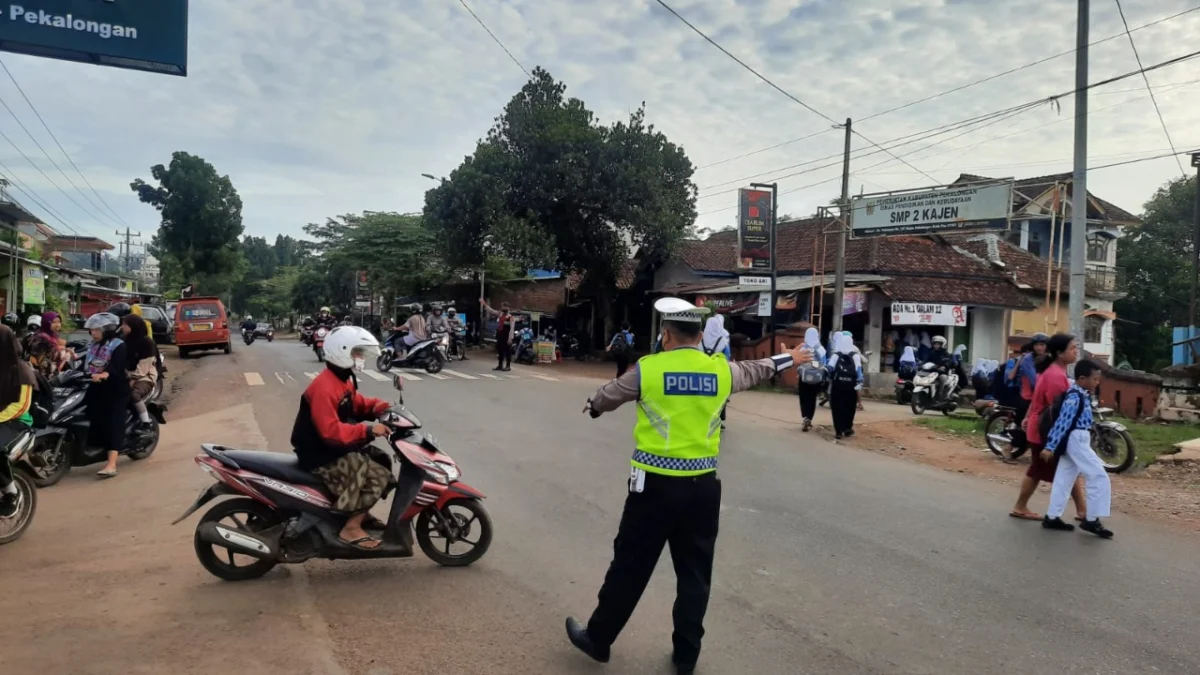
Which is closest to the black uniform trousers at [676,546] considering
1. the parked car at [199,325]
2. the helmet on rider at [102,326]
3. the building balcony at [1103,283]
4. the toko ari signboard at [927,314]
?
the helmet on rider at [102,326]

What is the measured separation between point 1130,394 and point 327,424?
50.5ft

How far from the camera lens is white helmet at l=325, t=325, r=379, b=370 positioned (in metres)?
4.77

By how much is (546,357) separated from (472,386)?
403 inches

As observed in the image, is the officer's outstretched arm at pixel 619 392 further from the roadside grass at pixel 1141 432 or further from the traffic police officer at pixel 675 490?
the roadside grass at pixel 1141 432

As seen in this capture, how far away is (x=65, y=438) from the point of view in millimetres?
7680

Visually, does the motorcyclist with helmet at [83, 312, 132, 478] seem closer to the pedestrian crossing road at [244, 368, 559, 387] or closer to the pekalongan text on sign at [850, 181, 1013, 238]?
the pedestrian crossing road at [244, 368, 559, 387]

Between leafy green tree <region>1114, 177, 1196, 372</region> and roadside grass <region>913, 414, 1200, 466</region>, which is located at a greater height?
leafy green tree <region>1114, 177, 1196, 372</region>

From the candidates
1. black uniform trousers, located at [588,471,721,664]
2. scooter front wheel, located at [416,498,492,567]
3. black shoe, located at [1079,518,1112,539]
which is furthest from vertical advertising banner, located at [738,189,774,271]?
black uniform trousers, located at [588,471,721,664]

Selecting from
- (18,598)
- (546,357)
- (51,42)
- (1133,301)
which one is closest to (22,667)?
(18,598)

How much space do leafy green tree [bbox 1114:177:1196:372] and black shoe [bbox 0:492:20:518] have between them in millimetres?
37118

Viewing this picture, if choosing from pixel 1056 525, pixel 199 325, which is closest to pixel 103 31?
pixel 1056 525

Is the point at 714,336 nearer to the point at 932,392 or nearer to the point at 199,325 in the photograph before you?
the point at 932,392

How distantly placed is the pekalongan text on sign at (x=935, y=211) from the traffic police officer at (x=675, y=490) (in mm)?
17261

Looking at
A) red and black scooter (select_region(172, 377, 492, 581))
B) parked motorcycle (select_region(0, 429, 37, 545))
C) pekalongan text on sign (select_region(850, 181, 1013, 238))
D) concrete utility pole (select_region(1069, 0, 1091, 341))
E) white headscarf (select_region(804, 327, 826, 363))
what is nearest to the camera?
white headscarf (select_region(804, 327, 826, 363))
